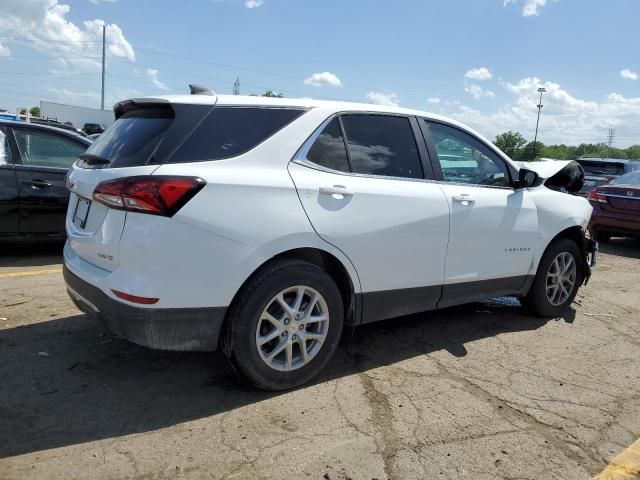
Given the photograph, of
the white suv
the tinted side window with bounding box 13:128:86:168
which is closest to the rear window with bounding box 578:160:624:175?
the white suv

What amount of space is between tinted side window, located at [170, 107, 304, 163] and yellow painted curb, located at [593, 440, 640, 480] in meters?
2.57

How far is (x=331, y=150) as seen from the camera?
355 centimetres

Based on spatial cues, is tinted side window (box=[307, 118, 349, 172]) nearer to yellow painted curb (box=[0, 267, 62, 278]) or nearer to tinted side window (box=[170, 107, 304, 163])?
tinted side window (box=[170, 107, 304, 163])

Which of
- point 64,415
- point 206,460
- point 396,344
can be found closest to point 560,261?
point 396,344

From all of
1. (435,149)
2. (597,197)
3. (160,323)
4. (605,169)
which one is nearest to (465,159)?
(435,149)

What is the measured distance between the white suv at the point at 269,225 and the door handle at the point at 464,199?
17 mm

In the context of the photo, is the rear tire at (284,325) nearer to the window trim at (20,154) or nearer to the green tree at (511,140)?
the window trim at (20,154)

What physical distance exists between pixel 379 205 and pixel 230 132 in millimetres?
1082

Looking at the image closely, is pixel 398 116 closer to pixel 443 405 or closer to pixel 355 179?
pixel 355 179

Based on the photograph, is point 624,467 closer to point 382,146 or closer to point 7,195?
point 382,146

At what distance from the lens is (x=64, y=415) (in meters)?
3.07

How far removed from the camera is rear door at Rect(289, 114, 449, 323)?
135 inches

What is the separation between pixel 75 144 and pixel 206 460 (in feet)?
17.5

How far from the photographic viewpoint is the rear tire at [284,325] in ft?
10.3
